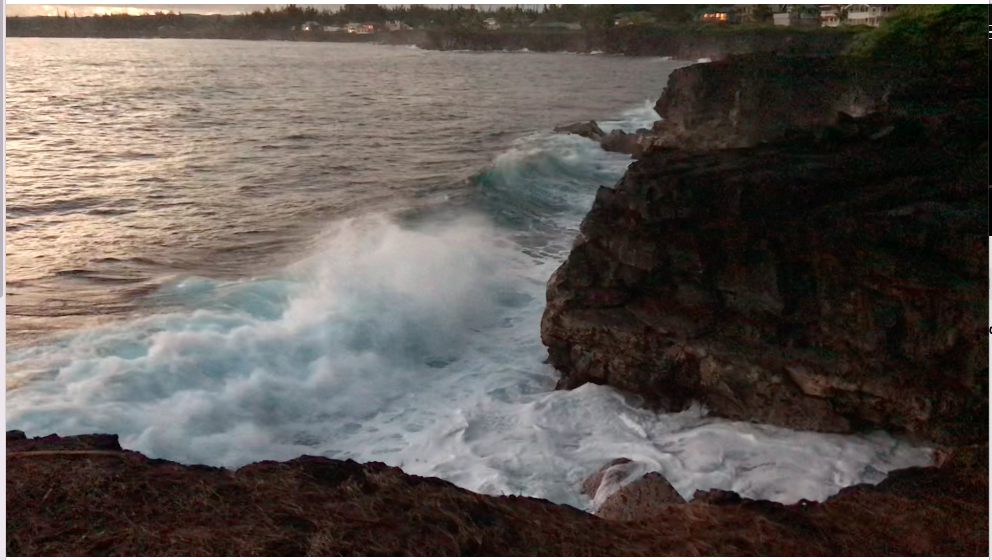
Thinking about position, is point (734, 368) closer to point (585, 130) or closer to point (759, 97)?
point (759, 97)

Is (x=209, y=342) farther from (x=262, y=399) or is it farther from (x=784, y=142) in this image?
(x=784, y=142)

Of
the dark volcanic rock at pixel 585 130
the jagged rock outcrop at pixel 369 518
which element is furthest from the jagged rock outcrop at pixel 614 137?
the jagged rock outcrop at pixel 369 518

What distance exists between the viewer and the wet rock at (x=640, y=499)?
623 cm

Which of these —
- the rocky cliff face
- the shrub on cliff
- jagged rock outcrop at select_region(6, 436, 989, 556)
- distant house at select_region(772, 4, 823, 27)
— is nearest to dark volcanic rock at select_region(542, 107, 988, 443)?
the rocky cliff face

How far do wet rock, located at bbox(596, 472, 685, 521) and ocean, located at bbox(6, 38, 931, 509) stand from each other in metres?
0.55

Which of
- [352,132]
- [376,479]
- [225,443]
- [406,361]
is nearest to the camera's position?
[376,479]

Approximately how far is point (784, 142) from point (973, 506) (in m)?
5.25

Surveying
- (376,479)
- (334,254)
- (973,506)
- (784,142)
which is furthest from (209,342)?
(973,506)

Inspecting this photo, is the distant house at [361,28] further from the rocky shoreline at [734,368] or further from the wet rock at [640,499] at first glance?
the wet rock at [640,499]

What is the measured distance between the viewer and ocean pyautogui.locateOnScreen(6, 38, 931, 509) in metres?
7.75

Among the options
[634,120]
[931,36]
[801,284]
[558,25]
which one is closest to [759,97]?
[931,36]

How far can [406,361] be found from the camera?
10.4 meters

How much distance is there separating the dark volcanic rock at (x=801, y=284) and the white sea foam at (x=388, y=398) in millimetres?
428

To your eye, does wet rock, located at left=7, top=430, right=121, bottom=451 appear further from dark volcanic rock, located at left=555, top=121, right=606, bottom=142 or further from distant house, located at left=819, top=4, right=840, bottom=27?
dark volcanic rock, located at left=555, top=121, right=606, bottom=142
